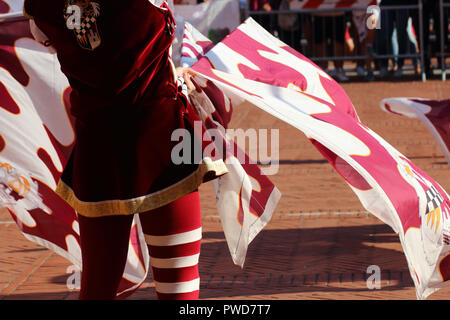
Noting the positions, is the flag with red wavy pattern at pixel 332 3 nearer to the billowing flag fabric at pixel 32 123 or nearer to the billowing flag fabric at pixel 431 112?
the billowing flag fabric at pixel 431 112

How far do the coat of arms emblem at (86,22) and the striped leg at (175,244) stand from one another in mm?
587

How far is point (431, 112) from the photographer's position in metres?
5.26

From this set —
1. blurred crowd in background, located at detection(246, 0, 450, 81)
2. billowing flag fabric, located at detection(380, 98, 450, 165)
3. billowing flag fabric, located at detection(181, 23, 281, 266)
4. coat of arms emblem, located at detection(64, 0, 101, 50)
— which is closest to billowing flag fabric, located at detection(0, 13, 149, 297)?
billowing flag fabric, located at detection(181, 23, 281, 266)

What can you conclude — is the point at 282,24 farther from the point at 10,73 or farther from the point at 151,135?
the point at 151,135

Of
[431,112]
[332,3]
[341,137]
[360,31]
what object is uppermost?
[341,137]

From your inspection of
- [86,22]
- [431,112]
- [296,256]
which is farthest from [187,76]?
[296,256]

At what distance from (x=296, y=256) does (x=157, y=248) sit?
280 centimetres

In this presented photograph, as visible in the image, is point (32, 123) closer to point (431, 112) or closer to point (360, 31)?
point (431, 112)

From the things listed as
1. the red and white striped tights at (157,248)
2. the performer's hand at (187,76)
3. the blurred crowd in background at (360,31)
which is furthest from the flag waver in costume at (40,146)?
the blurred crowd in background at (360,31)

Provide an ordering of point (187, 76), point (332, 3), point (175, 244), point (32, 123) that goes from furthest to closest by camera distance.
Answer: point (332, 3) → point (32, 123) → point (187, 76) → point (175, 244)

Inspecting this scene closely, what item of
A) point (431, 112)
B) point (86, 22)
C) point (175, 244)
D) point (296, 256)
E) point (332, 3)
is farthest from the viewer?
point (332, 3)

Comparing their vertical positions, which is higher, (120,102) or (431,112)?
(120,102)

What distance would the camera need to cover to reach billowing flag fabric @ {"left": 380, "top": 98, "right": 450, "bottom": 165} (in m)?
5.23

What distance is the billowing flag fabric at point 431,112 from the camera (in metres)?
5.23
